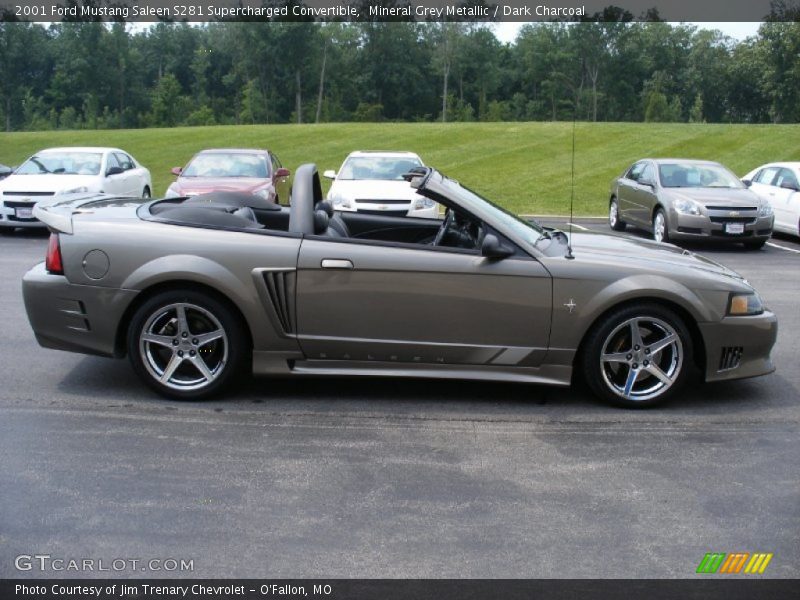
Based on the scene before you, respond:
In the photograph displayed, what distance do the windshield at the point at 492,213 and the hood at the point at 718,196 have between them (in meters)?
9.49

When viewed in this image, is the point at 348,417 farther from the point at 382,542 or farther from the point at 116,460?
the point at 382,542

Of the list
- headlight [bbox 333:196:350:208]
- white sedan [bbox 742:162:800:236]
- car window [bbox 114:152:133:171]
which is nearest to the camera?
headlight [bbox 333:196:350:208]

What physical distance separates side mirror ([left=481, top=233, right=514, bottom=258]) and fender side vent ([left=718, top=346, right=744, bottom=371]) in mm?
1535

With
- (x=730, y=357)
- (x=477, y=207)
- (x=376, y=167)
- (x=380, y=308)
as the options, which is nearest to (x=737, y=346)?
(x=730, y=357)

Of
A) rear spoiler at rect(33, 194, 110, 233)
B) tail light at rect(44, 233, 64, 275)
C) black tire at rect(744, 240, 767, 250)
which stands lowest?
black tire at rect(744, 240, 767, 250)

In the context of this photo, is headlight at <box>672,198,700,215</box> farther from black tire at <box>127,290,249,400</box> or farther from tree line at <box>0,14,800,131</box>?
tree line at <box>0,14,800,131</box>

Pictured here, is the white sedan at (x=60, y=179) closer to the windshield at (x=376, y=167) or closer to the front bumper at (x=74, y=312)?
the windshield at (x=376, y=167)

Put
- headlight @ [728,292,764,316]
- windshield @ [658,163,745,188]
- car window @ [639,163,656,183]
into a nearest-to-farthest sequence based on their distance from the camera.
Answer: headlight @ [728,292,764,316]
windshield @ [658,163,745,188]
car window @ [639,163,656,183]

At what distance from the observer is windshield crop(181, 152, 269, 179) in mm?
17375

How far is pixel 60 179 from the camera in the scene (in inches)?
634

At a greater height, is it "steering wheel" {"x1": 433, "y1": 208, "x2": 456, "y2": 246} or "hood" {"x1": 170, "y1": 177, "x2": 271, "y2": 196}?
"steering wheel" {"x1": 433, "y1": 208, "x2": 456, "y2": 246}

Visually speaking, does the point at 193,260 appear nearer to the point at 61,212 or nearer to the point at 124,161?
the point at 61,212

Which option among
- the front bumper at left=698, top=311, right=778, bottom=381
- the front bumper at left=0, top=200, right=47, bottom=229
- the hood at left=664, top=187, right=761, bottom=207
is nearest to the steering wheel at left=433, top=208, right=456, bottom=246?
the front bumper at left=698, top=311, right=778, bottom=381

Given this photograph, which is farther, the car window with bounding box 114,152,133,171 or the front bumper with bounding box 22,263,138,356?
the car window with bounding box 114,152,133,171
